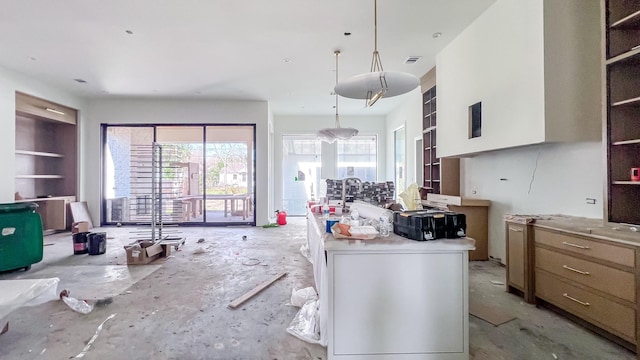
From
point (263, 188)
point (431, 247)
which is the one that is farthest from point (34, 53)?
point (431, 247)

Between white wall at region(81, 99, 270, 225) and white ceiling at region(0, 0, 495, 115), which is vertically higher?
white ceiling at region(0, 0, 495, 115)

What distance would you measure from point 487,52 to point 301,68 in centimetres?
306

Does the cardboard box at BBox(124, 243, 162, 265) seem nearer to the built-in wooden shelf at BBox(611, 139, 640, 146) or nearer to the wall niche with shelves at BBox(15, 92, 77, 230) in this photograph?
the wall niche with shelves at BBox(15, 92, 77, 230)

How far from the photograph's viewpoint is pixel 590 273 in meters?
2.25

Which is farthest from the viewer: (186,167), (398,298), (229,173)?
(229,173)

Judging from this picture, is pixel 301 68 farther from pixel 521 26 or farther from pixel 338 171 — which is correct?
pixel 338 171

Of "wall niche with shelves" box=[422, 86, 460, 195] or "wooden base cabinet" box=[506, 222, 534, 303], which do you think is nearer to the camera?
"wooden base cabinet" box=[506, 222, 534, 303]

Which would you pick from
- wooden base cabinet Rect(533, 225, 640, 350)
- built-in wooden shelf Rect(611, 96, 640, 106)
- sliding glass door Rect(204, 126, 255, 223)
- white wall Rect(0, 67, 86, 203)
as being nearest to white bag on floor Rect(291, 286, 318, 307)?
wooden base cabinet Rect(533, 225, 640, 350)

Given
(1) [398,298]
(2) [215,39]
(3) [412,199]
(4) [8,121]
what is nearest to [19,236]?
(4) [8,121]

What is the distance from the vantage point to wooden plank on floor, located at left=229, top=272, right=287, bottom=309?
2.89 metres

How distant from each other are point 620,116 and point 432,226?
2.03m

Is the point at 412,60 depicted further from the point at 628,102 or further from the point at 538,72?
the point at 628,102

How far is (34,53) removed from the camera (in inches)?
184

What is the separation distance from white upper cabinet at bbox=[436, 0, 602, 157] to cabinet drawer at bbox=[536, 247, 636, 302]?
3.59 feet
